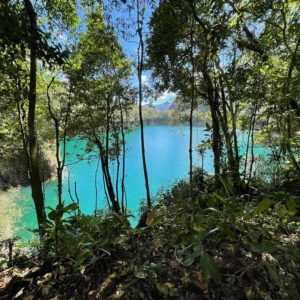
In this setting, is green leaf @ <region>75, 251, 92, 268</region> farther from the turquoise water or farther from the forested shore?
the turquoise water

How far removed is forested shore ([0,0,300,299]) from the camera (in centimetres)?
122

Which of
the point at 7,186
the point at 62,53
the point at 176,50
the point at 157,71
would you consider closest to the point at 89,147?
the point at 157,71

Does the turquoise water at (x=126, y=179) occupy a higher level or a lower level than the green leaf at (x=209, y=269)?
lower

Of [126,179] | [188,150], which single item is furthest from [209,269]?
[126,179]

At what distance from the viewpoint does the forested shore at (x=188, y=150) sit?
1224 millimetres

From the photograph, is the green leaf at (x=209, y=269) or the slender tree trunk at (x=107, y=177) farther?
the slender tree trunk at (x=107, y=177)

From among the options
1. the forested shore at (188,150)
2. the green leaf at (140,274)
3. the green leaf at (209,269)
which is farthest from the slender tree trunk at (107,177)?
the green leaf at (209,269)

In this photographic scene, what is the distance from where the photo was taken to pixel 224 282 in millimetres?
1156

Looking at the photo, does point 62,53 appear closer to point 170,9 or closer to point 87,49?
point 170,9

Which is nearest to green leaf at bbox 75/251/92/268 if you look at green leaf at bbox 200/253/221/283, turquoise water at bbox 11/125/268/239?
green leaf at bbox 200/253/221/283

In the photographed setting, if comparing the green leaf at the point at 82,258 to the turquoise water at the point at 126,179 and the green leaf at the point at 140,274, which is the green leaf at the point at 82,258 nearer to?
the green leaf at the point at 140,274

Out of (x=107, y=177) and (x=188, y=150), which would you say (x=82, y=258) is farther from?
(x=107, y=177)

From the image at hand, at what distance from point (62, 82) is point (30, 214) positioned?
7094 millimetres

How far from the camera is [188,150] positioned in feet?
15.8
